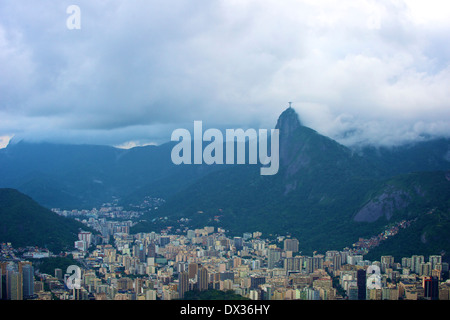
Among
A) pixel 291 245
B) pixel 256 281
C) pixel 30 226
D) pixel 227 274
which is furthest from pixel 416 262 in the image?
pixel 30 226

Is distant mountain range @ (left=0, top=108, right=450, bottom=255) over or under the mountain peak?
under

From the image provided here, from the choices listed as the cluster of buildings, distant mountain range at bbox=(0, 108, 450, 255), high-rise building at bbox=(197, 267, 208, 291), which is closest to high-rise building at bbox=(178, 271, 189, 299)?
the cluster of buildings

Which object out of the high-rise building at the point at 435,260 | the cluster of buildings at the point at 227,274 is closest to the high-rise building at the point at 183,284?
the cluster of buildings at the point at 227,274

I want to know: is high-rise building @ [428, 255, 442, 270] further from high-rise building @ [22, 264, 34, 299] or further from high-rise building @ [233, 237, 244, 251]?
high-rise building @ [22, 264, 34, 299]

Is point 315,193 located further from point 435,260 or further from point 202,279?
point 202,279

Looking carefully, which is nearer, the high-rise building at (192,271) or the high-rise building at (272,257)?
the high-rise building at (192,271)

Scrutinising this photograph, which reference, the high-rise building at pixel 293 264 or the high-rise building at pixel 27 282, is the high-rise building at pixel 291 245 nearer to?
the high-rise building at pixel 293 264
